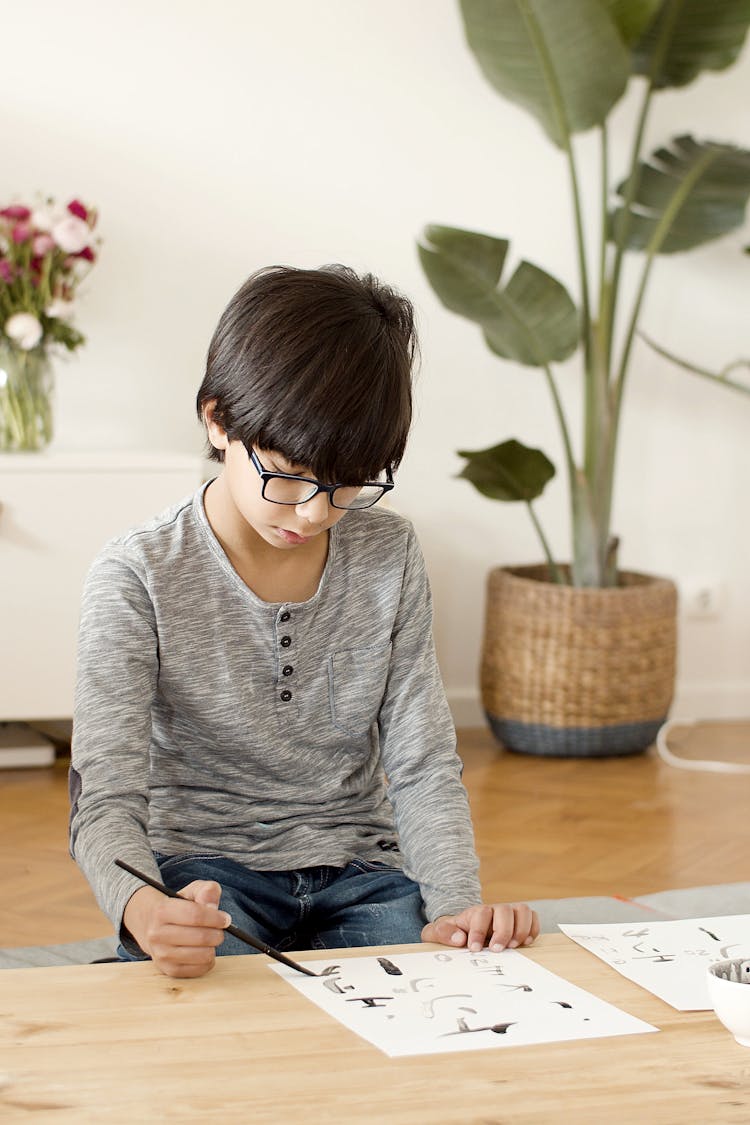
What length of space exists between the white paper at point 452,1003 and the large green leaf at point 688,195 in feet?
8.96

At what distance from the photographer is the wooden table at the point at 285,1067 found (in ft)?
2.72

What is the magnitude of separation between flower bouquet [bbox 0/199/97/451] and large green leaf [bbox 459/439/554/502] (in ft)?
3.16

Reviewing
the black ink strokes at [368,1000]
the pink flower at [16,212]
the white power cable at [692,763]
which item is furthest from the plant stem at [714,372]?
the black ink strokes at [368,1000]

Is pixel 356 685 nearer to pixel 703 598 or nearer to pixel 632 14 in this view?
pixel 632 14

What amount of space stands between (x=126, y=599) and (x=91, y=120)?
2.37 m

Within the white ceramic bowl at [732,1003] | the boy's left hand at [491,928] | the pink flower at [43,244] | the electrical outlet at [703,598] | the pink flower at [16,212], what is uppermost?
the pink flower at [16,212]

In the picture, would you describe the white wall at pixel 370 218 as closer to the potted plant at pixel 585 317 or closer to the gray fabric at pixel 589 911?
the potted plant at pixel 585 317

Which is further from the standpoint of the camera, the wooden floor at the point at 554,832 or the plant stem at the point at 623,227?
the plant stem at the point at 623,227

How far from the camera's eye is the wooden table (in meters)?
0.83

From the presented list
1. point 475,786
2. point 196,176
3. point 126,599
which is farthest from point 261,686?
point 196,176

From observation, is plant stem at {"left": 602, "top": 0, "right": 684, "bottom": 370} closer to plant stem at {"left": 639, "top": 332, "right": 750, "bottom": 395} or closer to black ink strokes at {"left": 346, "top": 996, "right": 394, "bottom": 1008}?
plant stem at {"left": 639, "top": 332, "right": 750, "bottom": 395}

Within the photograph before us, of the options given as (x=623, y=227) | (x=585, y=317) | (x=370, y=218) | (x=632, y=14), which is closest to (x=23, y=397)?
(x=370, y=218)

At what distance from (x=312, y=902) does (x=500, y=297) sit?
218 centimetres

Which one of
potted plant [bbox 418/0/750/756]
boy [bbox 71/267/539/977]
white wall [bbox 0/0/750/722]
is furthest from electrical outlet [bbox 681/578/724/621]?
boy [bbox 71/267/539/977]
